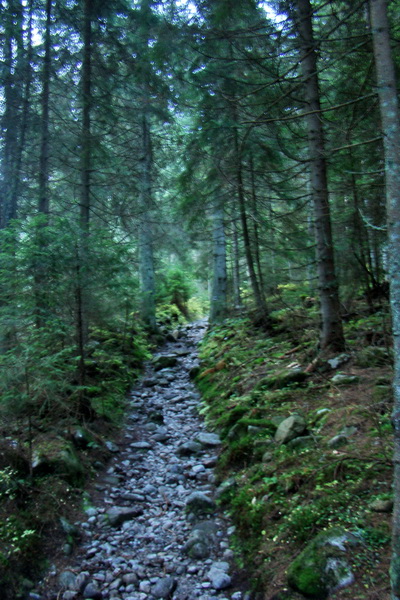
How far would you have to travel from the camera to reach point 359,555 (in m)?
2.93

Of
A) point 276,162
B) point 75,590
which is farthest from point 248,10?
point 75,590

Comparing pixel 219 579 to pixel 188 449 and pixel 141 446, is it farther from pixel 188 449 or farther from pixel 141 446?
pixel 141 446

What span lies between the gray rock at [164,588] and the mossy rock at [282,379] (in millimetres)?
3694

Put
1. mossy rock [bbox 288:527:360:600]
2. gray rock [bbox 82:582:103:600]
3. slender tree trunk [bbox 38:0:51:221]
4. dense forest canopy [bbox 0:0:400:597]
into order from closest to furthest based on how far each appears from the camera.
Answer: mossy rock [bbox 288:527:360:600] → gray rock [bbox 82:582:103:600] → dense forest canopy [bbox 0:0:400:597] → slender tree trunk [bbox 38:0:51:221]

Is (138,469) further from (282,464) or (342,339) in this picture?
(342,339)

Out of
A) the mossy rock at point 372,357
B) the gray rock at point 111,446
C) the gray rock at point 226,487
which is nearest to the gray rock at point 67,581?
the gray rock at point 226,487

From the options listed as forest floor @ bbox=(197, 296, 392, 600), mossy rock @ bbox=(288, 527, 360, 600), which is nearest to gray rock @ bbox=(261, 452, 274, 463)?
forest floor @ bbox=(197, 296, 392, 600)

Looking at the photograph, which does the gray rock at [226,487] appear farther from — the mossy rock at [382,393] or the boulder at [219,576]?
the mossy rock at [382,393]

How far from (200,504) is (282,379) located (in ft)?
8.92

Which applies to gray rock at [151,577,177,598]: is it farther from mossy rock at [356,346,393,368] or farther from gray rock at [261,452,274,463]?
mossy rock at [356,346,393,368]

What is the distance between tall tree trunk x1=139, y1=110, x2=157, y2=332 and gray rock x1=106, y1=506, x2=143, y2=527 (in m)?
8.82

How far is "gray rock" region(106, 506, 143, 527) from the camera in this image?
4.72m

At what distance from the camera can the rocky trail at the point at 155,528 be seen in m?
3.65

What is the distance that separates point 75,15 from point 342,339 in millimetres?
12006
